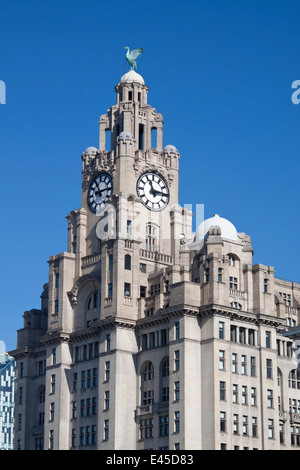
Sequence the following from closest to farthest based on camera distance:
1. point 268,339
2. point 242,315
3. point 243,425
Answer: point 243,425, point 242,315, point 268,339

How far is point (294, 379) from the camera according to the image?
461 ft

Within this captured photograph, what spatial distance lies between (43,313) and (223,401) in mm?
39329

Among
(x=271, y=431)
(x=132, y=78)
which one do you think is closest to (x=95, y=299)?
(x=271, y=431)

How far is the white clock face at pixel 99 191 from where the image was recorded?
5778 inches

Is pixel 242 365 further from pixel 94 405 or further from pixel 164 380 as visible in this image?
pixel 94 405

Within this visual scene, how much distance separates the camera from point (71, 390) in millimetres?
141750

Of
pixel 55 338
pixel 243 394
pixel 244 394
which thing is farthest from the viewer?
pixel 55 338

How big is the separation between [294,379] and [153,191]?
109 feet

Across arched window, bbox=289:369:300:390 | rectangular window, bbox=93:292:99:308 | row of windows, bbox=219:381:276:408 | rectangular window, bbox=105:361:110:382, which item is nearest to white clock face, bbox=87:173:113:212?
rectangular window, bbox=93:292:99:308

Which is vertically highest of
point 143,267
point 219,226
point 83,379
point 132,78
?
point 132,78

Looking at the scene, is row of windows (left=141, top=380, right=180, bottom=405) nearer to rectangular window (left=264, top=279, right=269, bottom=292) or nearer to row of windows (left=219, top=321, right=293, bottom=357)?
row of windows (left=219, top=321, right=293, bottom=357)

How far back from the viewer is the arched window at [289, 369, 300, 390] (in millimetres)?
140125
